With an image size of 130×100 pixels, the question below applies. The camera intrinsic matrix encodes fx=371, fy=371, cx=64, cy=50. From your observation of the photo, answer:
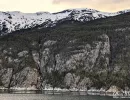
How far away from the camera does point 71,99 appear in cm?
16312

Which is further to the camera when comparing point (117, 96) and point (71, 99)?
point (117, 96)

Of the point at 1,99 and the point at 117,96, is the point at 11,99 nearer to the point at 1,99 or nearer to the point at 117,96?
the point at 1,99

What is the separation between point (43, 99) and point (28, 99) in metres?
6.69

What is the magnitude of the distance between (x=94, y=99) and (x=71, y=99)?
36.2ft

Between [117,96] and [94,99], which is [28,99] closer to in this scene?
[94,99]

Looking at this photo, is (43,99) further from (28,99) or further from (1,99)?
(1,99)

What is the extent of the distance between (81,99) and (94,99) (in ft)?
20.9

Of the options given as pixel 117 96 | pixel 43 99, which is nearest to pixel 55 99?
pixel 43 99

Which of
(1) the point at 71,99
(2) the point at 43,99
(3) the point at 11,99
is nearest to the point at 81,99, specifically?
(1) the point at 71,99

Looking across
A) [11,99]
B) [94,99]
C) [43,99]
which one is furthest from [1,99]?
[94,99]

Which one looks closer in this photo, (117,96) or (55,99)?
(55,99)

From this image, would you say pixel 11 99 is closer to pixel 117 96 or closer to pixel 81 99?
pixel 81 99

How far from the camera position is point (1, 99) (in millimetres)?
162250

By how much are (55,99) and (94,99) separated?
1768 centimetres
